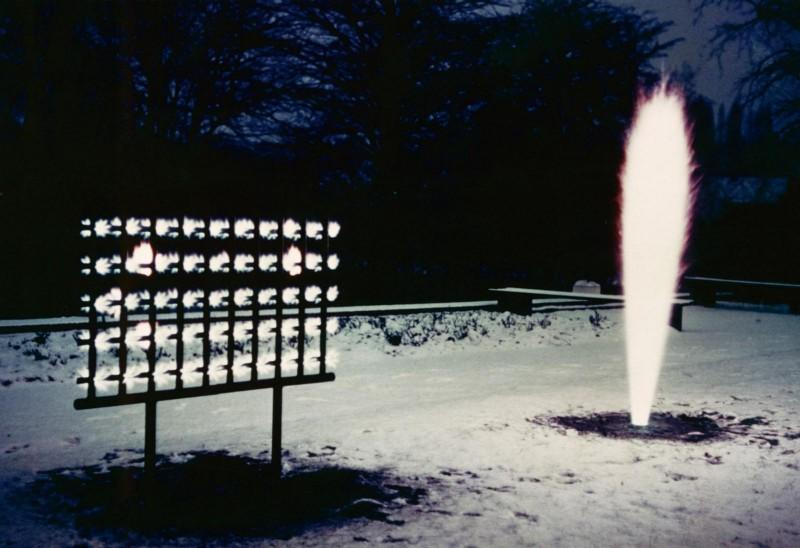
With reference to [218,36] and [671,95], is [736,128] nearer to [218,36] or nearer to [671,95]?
[671,95]

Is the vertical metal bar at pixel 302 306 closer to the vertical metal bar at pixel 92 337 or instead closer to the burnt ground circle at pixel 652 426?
the vertical metal bar at pixel 92 337

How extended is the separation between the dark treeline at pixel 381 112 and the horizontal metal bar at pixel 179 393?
11.7 m

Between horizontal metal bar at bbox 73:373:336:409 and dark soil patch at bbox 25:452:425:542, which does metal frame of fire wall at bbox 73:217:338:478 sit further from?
dark soil patch at bbox 25:452:425:542

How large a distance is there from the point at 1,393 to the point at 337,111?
14.8 m

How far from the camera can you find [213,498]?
5.25m

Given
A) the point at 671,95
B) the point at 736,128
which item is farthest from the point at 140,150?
the point at 736,128

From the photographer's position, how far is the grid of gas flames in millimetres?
4910

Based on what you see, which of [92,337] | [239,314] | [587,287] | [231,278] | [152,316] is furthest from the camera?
[587,287]

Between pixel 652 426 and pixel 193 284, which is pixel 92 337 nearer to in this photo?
pixel 193 284

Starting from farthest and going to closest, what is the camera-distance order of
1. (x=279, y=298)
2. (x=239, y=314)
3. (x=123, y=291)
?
(x=239, y=314)
(x=279, y=298)
(x=123, y=291)

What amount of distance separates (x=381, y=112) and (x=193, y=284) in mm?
17244

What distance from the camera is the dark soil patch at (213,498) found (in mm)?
4762

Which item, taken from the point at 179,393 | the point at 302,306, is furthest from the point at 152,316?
the point at 302,306

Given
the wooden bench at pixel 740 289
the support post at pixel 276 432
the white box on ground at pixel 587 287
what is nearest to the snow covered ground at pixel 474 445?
the support post at pixel 276 432
